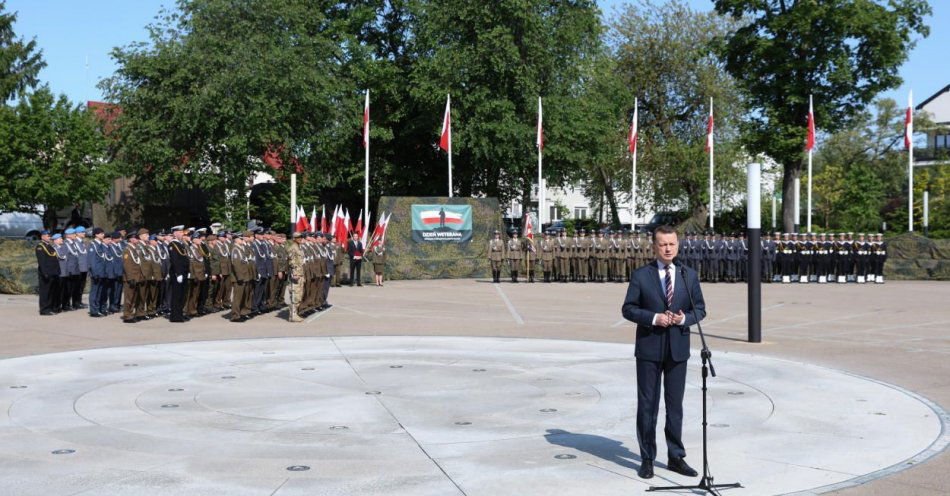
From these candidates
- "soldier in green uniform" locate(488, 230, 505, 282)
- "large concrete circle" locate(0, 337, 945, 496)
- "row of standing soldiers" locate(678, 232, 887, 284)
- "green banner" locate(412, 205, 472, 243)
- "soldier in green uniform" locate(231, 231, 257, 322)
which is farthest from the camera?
"green banner" locate(412, 205, 472, 243)

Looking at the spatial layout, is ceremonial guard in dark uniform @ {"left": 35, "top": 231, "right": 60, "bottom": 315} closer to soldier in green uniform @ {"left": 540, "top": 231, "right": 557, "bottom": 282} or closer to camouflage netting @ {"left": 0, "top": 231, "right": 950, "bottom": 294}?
camouflage netting @ {"left": 0, "top": 231, "right": 950, "bottom": 294}

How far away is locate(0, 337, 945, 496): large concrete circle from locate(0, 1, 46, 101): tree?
42.9m

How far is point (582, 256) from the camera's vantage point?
Result: 3247 centimetres

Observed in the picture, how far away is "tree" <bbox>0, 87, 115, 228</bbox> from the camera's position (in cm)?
4628

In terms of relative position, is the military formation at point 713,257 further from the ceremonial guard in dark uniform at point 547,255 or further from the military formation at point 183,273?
the military formation at point 183,273

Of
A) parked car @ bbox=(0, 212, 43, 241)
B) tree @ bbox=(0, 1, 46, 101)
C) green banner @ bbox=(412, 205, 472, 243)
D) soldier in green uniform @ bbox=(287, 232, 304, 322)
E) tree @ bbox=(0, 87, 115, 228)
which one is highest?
tree @ bbox=(0, 1, 46, 101)

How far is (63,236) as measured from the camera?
884 inches

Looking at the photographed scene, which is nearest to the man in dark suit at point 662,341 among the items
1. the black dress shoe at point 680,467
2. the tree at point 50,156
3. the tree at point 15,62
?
the black dress shoe at point 680,467

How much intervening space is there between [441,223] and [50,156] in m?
25.2

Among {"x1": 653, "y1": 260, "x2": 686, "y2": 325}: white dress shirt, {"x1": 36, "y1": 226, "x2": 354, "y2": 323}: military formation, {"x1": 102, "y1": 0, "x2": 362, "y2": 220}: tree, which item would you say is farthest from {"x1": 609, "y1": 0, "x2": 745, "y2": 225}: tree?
{"x1": 653, "y1": 260, "x2": 686, "y2": 325}: white dress shirt

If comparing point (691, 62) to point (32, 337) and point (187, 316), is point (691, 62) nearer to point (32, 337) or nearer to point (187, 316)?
point (187, 316)

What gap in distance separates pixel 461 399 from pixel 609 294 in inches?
648

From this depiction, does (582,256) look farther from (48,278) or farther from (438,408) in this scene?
(438,408)

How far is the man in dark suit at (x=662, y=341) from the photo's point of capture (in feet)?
24.0
